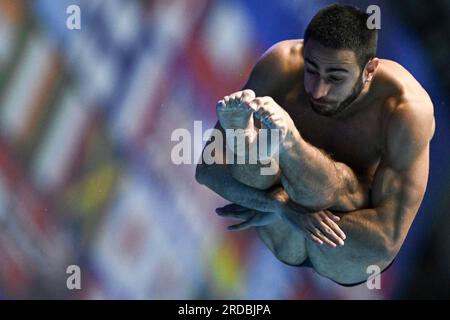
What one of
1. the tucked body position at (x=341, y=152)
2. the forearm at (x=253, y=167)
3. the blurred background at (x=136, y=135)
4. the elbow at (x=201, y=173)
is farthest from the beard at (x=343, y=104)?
the blurred background at (x=136, y=135)

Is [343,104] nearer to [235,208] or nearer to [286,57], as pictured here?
[286,57]

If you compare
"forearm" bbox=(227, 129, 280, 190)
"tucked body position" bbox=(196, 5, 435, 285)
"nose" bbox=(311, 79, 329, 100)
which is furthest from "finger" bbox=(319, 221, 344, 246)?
"nose" bbox=(311, 79, 329, 100)

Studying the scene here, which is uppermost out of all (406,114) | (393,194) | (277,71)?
(277,71)

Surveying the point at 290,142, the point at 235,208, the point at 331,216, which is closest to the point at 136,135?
the point at 235,208

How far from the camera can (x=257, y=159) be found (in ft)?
4.42

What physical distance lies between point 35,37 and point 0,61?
0.11m

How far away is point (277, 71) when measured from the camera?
1.54 meters

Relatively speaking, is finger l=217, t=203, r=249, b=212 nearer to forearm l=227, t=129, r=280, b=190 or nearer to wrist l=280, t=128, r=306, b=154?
forearm l=227, t=129, r=280, b=190

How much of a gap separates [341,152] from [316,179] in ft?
0.60

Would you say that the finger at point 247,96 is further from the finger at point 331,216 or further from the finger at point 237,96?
the finger at point 331,216

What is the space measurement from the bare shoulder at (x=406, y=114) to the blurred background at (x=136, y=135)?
687 millimetres

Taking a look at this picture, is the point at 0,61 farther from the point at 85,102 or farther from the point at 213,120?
the point at 213,120

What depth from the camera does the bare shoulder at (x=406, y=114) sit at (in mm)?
1453
